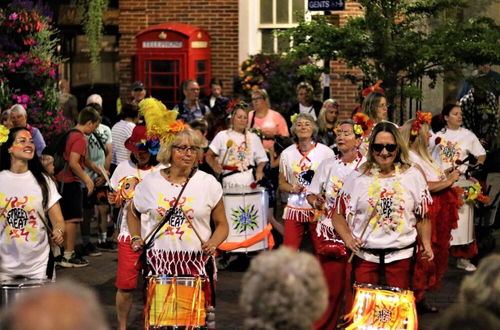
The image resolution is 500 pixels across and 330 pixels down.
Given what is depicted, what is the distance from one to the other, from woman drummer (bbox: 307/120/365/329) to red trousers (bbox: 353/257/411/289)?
1058 mm

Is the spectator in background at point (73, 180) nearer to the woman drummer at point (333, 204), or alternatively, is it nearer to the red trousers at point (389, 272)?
the woman drummer at point (333, 204)

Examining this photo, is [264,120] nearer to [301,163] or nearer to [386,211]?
[301,163]

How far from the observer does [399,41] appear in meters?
14.2

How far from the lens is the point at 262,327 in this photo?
439cm

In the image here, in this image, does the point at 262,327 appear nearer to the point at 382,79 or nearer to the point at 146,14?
the point at 382,79

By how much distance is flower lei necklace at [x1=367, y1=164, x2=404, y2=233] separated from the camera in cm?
863

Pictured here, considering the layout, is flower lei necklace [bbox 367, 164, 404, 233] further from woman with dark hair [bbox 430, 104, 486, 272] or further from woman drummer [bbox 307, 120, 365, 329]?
woman with dark hair [bbox 430, 104, 486, 272]

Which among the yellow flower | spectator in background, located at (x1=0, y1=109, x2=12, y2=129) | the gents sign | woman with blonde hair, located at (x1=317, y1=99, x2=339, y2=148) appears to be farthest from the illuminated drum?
the gents sign

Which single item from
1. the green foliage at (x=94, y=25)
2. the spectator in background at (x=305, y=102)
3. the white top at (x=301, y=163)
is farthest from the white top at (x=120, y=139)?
the green foliage at (x=94, y=25)

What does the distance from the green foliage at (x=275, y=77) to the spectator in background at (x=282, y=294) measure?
49.9 ft

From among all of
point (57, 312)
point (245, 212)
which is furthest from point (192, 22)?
point (57, 312)

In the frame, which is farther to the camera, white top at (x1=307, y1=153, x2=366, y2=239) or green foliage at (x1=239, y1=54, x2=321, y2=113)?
green foliage at (x1=239, y1=54, x2=321, y2=113)

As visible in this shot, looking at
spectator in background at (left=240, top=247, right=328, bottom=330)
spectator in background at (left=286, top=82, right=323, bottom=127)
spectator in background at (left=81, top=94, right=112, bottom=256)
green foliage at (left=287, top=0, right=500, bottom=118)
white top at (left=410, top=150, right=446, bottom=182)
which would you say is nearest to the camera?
spectator in background at (left=240, top=247, right=328, bottom=330)

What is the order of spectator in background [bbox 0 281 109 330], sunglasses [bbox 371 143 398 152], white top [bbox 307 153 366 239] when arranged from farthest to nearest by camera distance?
white top [bbox 307 153 366 239] → sunglasses [bbox 371 143 398 152] → spectator in background [bbox 0 281 109 330]
